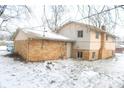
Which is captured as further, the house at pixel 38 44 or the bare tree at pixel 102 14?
the house at pixel 38 44

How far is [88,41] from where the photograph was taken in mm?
3119

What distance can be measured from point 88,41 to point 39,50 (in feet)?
2.86

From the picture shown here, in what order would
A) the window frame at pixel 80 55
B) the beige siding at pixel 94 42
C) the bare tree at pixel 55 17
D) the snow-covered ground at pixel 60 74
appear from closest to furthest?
1. the snow-covered ground at pixel 60 74
2. the bare tree at pixel 55 17
3. the window frame at pixel 80 55
4. the beige siding at pixel 94 42

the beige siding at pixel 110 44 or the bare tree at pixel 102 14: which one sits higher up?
the bare tree at pixel 102 14

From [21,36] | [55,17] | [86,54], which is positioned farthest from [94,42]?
[21,36]

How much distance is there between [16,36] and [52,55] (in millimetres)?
591

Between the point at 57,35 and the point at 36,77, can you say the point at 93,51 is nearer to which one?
the point at 57,35

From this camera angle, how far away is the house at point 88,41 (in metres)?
2.86

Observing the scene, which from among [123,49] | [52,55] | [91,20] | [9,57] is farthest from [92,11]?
[9,57]

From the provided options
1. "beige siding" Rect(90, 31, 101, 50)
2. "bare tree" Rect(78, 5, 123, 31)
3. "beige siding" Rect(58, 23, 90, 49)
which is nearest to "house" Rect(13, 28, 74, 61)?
"beige siding" Rect(58, 23, 90, 49)

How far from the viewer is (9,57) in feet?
8.50

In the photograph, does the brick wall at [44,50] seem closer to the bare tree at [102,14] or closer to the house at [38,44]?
the house at [38,44]

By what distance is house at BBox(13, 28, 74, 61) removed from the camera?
2.68m

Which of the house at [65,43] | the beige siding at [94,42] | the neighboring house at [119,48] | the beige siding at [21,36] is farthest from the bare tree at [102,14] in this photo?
the beige siding at [21,36]
